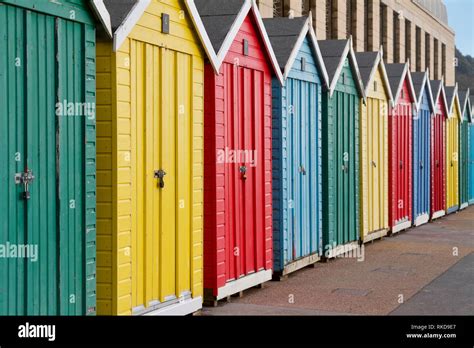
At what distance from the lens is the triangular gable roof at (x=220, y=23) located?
9.59 m

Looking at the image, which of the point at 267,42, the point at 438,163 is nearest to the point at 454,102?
the point at 438,163

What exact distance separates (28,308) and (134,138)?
6.46 ft

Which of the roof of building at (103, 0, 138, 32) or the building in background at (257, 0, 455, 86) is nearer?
the roof of building at (103, 0, 138, 32)

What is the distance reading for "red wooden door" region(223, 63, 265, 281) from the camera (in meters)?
10.2

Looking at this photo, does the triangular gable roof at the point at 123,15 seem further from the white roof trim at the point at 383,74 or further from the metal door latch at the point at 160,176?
the white roof trim at the point at 383,74

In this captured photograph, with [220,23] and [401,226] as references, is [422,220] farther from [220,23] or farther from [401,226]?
[220,23]

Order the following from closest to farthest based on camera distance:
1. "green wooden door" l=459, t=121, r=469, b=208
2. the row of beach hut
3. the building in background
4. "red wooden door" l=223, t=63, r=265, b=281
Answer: the row of beach hut
"red wooden door" l=223, t=63, r=265, b=281
the building in background
"green wooden door" l=459, t=121, r=469, b=208

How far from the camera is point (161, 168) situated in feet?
27.9

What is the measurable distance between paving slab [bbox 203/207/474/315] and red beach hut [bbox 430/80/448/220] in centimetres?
454

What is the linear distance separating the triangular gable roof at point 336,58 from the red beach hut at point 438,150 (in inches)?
267
